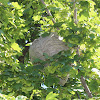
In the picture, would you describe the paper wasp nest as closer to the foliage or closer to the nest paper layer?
the nest paper layer

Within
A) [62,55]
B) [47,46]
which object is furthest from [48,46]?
[62,55]

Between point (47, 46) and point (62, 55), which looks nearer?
point (62, 55)

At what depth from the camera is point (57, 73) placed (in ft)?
11.4

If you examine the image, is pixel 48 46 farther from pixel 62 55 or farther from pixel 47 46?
pixel 62 55

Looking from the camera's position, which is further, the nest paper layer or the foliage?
the nest paper layer

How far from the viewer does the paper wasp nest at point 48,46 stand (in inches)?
151

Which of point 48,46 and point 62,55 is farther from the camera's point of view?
point 48,46

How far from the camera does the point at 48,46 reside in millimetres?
3984

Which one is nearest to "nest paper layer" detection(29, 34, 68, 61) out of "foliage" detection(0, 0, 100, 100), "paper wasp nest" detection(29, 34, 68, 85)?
"paper wasp nest" detection(29, 34, 68, 85)

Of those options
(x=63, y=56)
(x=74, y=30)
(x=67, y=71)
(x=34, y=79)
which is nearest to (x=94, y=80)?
(x=67, y=71)

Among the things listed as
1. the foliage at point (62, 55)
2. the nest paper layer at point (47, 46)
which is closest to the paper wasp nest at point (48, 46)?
the nest paper layer at point (47, 46)

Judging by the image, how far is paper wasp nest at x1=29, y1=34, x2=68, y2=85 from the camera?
3.83 metres

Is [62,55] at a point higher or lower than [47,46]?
lower

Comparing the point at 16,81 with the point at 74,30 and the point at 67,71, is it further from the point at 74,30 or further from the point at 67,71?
the point at 74,30
